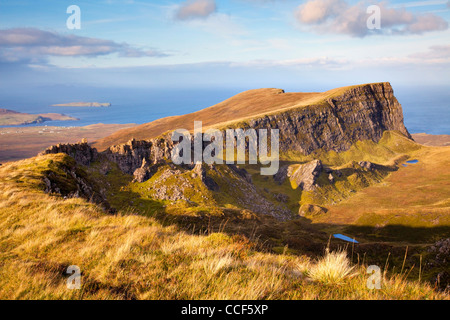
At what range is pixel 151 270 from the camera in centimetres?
692

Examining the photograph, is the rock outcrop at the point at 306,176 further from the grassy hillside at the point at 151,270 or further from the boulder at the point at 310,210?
the grassy hillside at the point at 151,270

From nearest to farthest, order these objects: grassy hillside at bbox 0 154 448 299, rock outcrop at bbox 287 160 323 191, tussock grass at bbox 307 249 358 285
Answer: grassy hillside at bbox 0 154 448 299 → tussock grass at bbox 307 249 358 285 → rock outcrop at bbox 287 160 323 191

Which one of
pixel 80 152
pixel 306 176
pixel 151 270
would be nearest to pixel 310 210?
pixel 306 176

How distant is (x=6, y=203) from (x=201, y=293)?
515 inches

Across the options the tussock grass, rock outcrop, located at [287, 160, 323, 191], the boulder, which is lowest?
the boulder

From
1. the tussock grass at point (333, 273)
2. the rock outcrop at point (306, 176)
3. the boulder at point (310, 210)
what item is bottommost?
the boulder at point (310, 210)

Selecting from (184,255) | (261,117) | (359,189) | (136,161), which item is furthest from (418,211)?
(261,117)

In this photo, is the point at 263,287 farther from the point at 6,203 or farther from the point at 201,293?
the point at 6,203

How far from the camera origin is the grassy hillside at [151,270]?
235 inches

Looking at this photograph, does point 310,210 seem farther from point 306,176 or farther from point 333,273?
point 333,273

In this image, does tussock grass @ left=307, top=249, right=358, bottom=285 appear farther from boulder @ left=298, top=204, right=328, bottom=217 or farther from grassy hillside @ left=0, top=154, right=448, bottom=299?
boulder @ left=298, top=204, right=328, bottom=217

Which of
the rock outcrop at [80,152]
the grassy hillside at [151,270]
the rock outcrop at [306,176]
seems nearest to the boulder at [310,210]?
the rock outcrop at [306,176]

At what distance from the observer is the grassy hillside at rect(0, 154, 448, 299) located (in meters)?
5.97

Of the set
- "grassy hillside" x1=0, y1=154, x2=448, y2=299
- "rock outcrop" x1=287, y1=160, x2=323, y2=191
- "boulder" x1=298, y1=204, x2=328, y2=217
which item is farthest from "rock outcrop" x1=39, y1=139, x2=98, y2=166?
"rock outcrop" x1=287, y1=160, x2=323, y2=191
